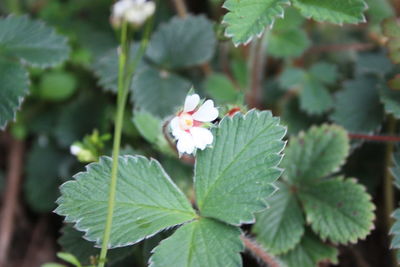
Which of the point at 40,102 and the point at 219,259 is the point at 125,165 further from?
the point at 40,102

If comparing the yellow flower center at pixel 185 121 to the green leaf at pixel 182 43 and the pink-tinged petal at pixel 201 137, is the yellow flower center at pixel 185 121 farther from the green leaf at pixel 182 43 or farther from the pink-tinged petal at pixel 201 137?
the green leaf at pixel 182 43

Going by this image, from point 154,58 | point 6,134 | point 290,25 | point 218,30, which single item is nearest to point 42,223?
point 6,134

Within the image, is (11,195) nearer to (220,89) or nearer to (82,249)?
(82,249)

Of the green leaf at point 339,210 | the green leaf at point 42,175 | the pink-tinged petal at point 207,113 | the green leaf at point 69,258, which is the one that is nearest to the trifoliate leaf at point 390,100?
the green leaf at point 339,210

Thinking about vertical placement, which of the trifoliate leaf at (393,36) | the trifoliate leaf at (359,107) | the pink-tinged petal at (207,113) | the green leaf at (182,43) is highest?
the green leaf at (182,43)

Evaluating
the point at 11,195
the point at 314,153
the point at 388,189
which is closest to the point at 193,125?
the point at 314,153

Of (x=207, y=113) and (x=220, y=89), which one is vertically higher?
(x=207, y=113)
